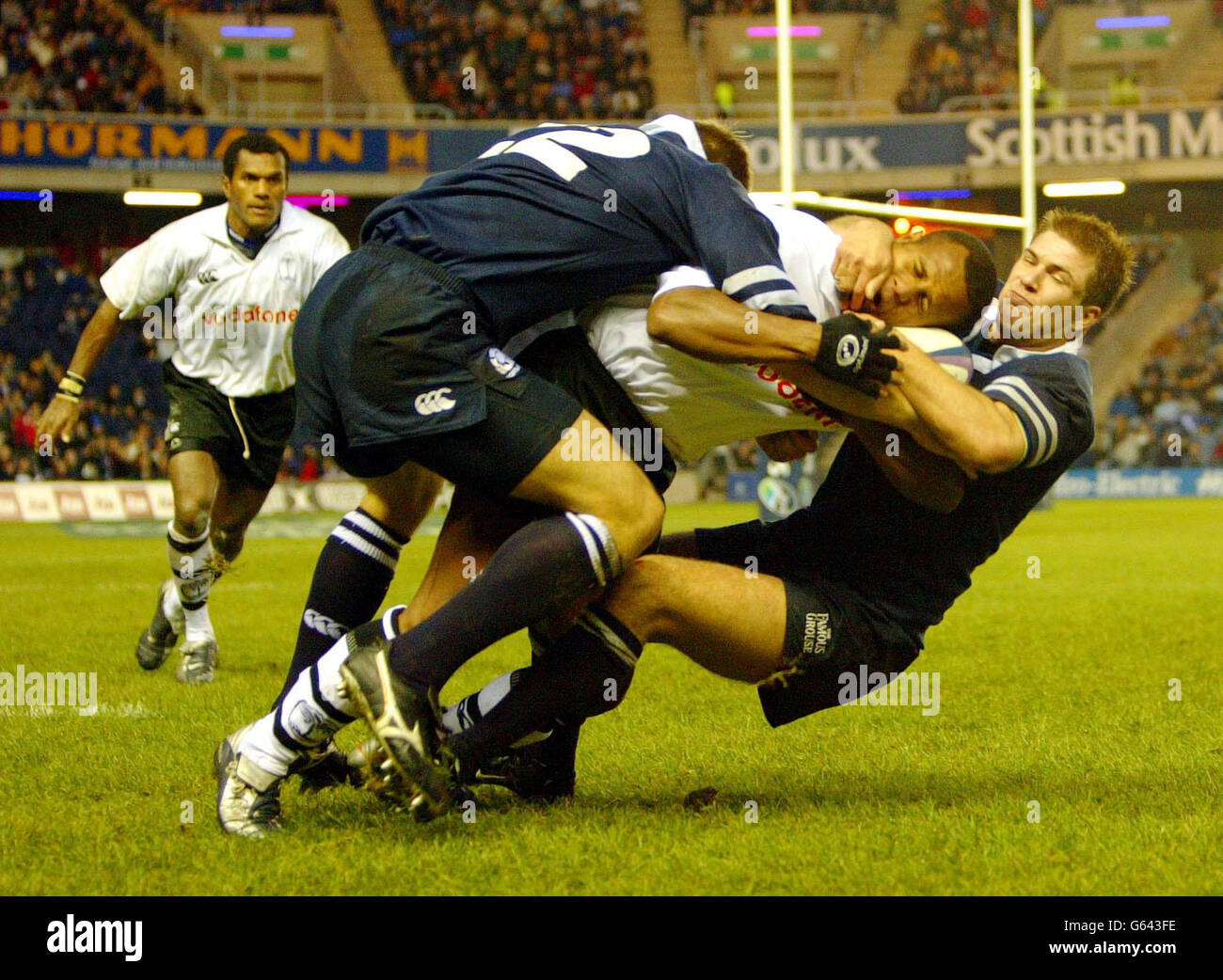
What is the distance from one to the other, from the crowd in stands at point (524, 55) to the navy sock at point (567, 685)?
25.3m

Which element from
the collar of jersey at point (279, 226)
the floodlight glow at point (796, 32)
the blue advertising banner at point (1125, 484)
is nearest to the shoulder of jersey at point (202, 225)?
the collar of jersey at point (279, 226)

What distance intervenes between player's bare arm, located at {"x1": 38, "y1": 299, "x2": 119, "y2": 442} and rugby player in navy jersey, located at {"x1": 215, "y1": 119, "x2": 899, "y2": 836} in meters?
2.86

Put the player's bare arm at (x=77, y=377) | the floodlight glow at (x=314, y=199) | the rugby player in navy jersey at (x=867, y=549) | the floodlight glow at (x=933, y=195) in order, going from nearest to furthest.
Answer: the rugby player in navy jersey at (x=867, y=549) < the player's bare arm at (x=77, y=377) < the floodlight glow at (x=314, y=199) < the floodlight glow at (x=933, y=195)

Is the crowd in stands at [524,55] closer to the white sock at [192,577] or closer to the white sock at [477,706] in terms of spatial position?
the white sock at [192,577]

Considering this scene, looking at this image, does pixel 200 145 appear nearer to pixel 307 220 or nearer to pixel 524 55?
pixel 524 55

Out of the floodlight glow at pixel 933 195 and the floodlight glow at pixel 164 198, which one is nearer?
the floodlight glow at pixel 164 198

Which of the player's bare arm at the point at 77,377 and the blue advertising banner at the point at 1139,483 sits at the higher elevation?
the player's bare arm at the point at 77,377

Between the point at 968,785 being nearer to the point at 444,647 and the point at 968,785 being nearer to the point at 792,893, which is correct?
the point at 792,893

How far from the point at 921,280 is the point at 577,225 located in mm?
809

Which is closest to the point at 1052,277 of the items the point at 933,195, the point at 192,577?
A: the point at 192,577

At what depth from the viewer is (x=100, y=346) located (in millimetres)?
6223

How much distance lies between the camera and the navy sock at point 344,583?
383cm

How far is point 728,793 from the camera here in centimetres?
388

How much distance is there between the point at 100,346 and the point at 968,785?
4079 millimetres
